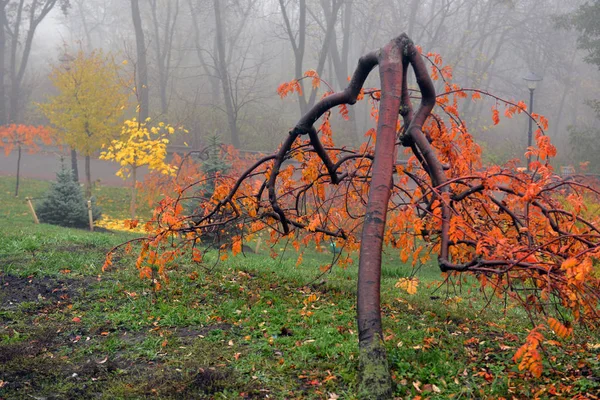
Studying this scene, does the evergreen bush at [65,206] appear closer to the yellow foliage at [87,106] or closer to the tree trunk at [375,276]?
the yellow foliage at [87,106]

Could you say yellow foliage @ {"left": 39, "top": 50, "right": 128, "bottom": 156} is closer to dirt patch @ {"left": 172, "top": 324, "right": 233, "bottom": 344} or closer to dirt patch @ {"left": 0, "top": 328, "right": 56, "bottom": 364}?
dirt patch @ {"left": 0, "top": 328, "right": 56, "bottom": 364}

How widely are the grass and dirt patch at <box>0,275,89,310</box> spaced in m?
0.02

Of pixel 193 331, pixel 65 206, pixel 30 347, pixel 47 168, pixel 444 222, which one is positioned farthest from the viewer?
pixel 47 168

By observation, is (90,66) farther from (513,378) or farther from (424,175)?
(513,378)

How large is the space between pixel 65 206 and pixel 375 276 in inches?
504

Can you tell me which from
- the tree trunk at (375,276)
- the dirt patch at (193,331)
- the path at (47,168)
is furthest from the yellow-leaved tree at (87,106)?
the tree trunk at (375,276)

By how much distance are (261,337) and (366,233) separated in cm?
182

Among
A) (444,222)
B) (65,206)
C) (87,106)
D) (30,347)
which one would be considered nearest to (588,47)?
(87,106)

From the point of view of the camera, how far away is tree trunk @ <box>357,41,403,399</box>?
3.36 m

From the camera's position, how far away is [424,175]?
5.32 m

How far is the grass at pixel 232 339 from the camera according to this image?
381 cm

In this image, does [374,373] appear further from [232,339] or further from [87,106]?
[87,106]

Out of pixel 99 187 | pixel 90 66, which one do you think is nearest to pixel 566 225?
pixel 90 66

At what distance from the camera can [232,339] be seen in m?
4.79
